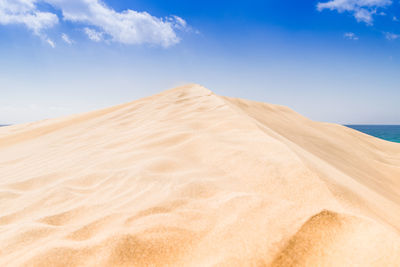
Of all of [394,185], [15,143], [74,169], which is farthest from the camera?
[15,143]

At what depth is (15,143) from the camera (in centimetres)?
422

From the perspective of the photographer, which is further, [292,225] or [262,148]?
[262,148]

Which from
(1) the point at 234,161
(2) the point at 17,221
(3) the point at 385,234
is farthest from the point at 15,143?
(3) the point at 385,234

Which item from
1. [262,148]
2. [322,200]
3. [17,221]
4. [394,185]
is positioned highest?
[262,148]

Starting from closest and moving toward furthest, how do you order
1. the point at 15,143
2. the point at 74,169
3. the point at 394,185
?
the point at 74,169
the point at 394,185
the point at 15,143

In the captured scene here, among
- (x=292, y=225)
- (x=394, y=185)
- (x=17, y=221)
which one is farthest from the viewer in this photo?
(x=394, y=185)

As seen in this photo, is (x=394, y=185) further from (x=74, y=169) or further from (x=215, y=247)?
(x=74, y=169)

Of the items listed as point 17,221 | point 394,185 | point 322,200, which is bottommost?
point 394,185

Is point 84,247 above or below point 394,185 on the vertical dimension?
above

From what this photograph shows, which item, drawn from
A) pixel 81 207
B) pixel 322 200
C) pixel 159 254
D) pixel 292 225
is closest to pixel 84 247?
pixel 159 254

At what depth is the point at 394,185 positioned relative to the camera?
2160 millimetres

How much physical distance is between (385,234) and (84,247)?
0.93 metres

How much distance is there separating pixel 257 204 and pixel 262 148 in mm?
635

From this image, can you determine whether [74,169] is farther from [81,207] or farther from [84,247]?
[84,247]
